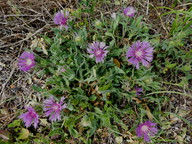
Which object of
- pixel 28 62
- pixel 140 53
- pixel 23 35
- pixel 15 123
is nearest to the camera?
pixel 140 53

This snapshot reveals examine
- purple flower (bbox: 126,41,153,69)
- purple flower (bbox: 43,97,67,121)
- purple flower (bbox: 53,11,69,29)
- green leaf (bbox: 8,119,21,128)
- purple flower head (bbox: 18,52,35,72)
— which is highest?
purple flower (bbox: 53,11,69,29)

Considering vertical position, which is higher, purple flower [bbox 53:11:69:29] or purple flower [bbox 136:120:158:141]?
purple flower [bbox 53:11:69:29]

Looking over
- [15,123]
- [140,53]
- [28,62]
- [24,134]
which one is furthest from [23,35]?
[140,53]

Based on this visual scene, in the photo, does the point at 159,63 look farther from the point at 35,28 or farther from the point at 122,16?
the point at 35,28

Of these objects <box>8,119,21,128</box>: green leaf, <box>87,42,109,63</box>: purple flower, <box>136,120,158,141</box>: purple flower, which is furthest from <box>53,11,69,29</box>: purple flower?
<box>136,120,158,141</box>: purple flower

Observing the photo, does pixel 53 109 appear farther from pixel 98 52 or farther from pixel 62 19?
pixel 62 19

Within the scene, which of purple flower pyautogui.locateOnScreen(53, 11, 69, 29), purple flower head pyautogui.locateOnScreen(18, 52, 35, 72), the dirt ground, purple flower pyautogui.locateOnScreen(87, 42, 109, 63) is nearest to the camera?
purple flower pyautogui.locateOnScreen(87, 42, 109, 63)

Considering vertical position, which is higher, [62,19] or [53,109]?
[62,19]

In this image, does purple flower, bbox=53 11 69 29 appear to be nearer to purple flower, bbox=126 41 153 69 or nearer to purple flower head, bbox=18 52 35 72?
purple flower head, bbox=18 52 35 72

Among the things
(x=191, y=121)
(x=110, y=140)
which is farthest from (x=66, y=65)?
(x=191, y=121)

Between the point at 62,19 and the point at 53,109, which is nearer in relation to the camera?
the point at 53,109
